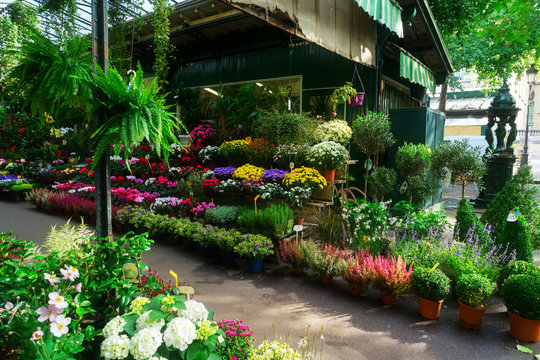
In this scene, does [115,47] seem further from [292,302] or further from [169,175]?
[292,302]

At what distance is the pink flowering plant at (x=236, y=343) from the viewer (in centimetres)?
246

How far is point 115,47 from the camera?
8328mm

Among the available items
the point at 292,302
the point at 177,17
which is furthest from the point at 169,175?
the point at 292,302

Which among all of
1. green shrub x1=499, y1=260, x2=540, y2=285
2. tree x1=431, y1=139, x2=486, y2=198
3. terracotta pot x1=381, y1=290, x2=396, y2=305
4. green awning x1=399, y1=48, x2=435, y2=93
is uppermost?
green awning x1=399, y1=48, x2=435, y2=93

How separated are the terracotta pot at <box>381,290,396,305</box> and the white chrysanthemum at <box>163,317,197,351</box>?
2.93 meters

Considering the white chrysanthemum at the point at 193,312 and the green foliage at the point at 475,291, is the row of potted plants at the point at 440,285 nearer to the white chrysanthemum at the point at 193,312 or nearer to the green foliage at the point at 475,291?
the green foliage at the point at 475,291

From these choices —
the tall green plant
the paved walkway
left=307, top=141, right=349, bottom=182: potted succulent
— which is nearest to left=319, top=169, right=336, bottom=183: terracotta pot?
left=307, top=141, right=349, bottom=182: potted succulent

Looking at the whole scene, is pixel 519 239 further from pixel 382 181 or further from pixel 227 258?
pixel 227 258

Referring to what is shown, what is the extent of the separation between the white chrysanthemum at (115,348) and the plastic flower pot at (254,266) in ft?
10.5

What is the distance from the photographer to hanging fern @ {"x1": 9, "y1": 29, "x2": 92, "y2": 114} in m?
2.41

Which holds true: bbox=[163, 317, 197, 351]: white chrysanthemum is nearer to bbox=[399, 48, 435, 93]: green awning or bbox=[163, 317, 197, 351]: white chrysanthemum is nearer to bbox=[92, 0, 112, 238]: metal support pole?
bbox=[92, 0, 112, 238]: metal support pole

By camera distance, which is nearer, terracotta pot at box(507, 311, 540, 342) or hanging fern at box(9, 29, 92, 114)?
hanging fern at box(9, 29, 92, 114)

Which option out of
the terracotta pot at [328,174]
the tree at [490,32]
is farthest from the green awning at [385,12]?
the tree at [490,32]

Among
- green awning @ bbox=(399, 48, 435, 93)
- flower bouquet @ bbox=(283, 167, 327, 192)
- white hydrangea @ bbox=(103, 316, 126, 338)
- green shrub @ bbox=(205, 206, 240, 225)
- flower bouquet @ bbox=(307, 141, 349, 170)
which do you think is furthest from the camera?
green awning @ bbox=(399, 48, 435, 93)
